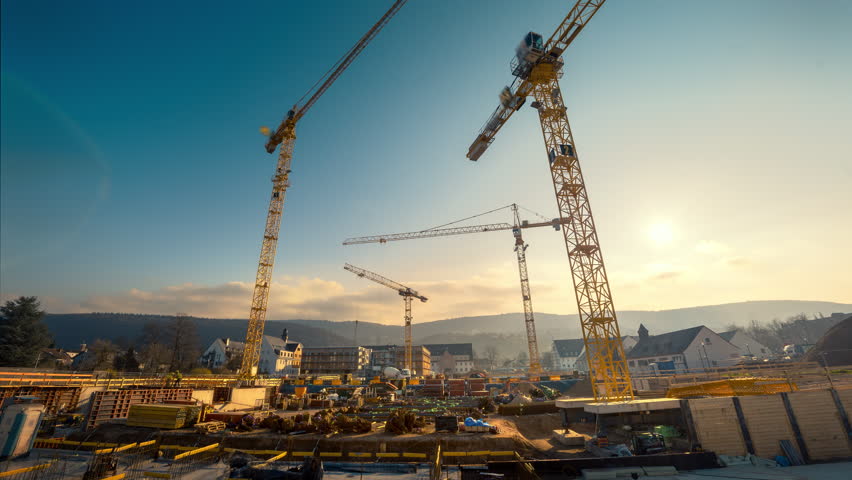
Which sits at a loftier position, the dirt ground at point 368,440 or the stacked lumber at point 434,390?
the stacked lumber at point 434,390

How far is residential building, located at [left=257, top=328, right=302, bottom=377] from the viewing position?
9162cm

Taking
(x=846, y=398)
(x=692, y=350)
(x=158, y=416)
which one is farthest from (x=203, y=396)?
(x=692, y=350)

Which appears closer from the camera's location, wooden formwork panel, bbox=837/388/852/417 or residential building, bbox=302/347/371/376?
wooden formwork panel, bbox=837/388/852/417

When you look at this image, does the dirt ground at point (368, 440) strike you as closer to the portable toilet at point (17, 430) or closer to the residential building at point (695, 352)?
the portable toilet at point (17, 430)

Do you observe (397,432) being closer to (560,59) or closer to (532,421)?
(532,421)

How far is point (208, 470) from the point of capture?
47.8ft

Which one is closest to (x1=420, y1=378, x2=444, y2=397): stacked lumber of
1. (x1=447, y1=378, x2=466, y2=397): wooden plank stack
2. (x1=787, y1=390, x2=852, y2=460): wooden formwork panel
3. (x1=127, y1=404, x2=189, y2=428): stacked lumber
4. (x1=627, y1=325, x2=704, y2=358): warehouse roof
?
(x1=447, y1=378, x2=466, y2=397): wooden plank stack

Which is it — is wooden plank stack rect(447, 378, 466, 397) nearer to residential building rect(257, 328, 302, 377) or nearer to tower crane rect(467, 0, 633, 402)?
tower crane rect(467, 0, 633, 402)

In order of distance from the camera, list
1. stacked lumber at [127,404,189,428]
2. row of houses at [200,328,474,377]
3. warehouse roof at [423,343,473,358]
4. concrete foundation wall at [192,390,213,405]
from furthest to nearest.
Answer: warehouse roof at [423,343,473,358] < row of houses at [200,328,474,377] < concrete foundation wall at [192,390,213,405] < stacked lumber at [127,404,189,428]

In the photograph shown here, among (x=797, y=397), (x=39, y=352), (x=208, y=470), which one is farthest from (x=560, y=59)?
(x=39, y=352)

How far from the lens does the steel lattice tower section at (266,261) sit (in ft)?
161

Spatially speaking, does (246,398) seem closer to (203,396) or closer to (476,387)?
(203,396)

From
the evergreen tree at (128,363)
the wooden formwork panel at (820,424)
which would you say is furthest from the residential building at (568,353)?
the evergreen tree at (128,363)

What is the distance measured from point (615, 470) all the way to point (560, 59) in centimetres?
3199
